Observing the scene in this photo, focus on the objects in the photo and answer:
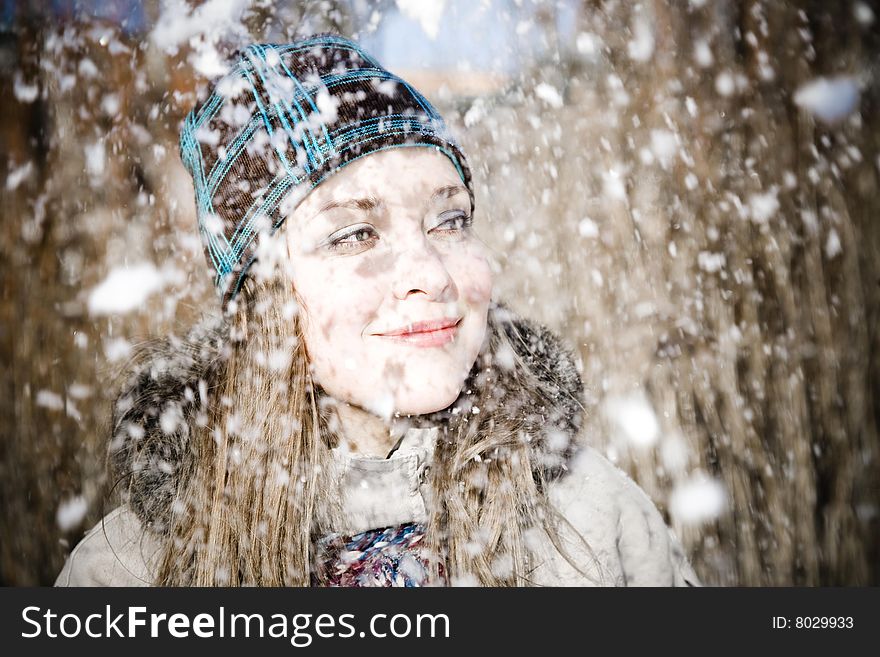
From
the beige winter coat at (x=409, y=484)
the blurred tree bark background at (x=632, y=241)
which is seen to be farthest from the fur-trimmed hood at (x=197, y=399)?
the blurred tree bark background at (x=632, y=241)

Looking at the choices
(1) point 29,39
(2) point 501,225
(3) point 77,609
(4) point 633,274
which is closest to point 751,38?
(4) point 633,274

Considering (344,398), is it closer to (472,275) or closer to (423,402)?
(423,402)

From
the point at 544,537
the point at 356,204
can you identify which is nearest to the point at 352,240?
the point at 356,204

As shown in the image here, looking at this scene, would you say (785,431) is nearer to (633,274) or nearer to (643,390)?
(643,390)

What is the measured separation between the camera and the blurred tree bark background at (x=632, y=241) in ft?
4.20

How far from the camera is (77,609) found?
87cm

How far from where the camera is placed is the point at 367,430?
836mm

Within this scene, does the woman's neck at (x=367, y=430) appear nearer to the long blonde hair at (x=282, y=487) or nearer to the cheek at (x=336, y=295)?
the long blonde hair at (x=282, y=487)

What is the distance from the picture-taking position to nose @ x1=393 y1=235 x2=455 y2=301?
0.73 metres

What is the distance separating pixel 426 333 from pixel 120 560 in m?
0.63

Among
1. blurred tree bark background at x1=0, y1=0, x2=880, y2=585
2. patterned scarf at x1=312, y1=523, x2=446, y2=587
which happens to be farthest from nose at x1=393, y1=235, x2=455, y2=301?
blurred tree bark background at x1=0, y1=0, x2=880, y2=585

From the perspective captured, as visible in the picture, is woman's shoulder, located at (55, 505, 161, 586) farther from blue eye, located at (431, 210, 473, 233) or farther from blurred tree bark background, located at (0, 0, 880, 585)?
blue eye, located at (431, 210, 473, 233)

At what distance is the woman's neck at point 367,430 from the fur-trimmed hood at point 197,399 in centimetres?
8

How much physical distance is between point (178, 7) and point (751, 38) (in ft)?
4.62
